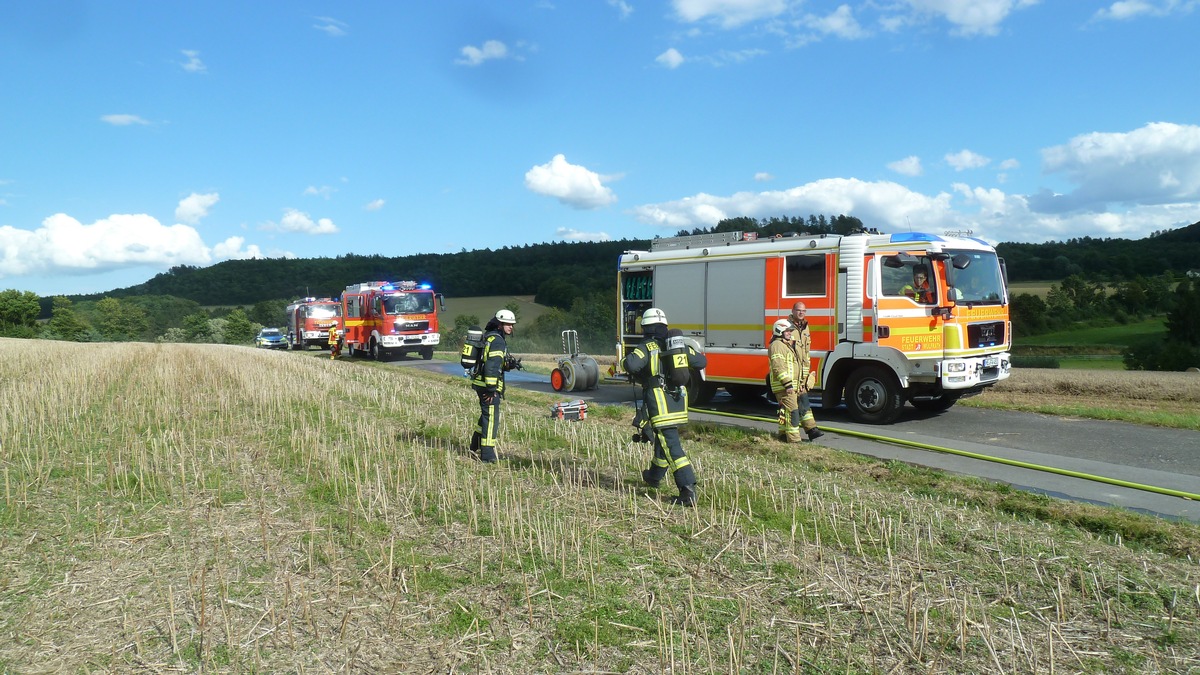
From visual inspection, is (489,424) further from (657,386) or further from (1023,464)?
(1023,464)

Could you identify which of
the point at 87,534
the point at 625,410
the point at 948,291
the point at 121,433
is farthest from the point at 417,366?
the point at 87,534

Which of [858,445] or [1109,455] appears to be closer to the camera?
[1109,455]

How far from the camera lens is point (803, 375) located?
11219 millimetres

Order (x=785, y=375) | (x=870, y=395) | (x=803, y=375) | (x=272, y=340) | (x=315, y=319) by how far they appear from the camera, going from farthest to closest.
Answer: (x=272, y=340), (x=315, y=319), (x=870, y=395), (x=803, y=375), (x=785, y=375)

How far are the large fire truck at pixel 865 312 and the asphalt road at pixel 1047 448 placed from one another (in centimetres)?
57

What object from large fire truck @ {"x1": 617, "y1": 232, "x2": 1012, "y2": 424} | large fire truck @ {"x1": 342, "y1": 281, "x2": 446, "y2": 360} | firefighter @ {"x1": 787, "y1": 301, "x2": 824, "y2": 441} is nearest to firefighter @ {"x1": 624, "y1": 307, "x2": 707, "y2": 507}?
firefighter @ {"x1": 787, "y1": 301, "x2": 824, "y2": 441}

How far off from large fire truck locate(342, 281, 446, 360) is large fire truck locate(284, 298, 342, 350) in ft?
42.3

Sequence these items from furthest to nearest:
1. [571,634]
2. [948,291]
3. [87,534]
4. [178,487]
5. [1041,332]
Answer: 1. [1041,332]
2. [948,291]
3. [178,487]
4. [87,534]
5. [571,634]

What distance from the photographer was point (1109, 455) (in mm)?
9656

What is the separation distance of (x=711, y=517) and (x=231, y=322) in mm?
68824

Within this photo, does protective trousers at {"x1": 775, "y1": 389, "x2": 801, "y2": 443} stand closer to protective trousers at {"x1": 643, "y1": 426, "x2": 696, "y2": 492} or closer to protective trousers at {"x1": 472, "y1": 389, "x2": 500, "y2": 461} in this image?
protective trousers at {"x1": 643, "y1": 426, "x2": 696, "y2": 492}

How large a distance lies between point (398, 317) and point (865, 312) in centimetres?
2158

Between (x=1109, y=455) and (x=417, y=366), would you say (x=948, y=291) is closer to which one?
(x=1109, y=455)

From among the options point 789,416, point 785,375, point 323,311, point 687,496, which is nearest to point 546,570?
point 687,496
